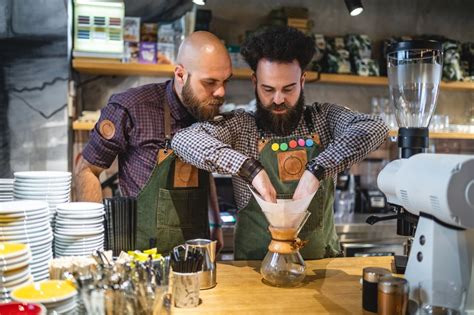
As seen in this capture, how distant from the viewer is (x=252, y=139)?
207cm

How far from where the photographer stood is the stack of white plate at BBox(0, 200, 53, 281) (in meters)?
1.31

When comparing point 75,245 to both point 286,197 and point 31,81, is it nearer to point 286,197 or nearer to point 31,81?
point 286,197

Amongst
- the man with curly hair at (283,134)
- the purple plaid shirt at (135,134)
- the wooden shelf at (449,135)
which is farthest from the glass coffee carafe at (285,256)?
the wooden shelf at (449,135)

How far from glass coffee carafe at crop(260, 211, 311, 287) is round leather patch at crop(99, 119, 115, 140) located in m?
0.98

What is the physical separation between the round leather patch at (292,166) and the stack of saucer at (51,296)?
109 cm

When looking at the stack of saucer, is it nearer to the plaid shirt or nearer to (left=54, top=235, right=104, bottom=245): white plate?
(left=54, top=235, right=104, bottom=245): white plate

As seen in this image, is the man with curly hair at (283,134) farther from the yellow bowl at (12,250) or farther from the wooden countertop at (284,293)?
the yellow bowl at (12,250)

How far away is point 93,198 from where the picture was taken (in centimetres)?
225

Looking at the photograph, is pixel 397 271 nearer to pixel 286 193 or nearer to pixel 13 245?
pixel 286 193

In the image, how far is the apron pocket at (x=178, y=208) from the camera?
213cm

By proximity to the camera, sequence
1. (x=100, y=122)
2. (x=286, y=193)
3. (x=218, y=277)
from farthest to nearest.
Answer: (x=100, y=122) < (x=286, y=193) < (x=218, y=277)

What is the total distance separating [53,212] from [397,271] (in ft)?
3.94

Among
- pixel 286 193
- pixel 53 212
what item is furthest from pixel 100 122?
pixel 286 193

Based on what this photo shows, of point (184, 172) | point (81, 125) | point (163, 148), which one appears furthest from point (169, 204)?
point (81, 125)
